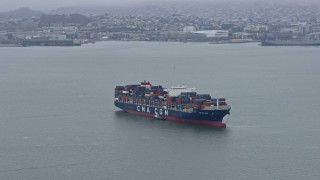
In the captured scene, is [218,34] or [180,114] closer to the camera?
[180,114]

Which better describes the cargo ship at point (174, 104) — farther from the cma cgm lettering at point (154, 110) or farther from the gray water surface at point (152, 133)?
the gray water surface at point (152, 133)

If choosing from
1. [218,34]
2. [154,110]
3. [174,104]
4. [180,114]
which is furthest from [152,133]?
[218,34]

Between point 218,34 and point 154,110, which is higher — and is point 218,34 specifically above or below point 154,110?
below

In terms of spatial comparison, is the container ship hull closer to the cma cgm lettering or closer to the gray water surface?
the cma cgm lettering

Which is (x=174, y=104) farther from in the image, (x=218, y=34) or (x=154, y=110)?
(x=218, y=34)

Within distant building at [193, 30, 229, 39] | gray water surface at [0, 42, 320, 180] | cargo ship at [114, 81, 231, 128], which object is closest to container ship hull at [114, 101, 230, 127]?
cargo ship at [114, 81, 231, 128]

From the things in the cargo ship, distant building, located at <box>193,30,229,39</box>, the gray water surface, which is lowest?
distant building, located at <box>193,30,229,39</box>

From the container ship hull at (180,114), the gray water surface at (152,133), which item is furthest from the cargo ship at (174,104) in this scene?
the gray water surface at (152,133)
